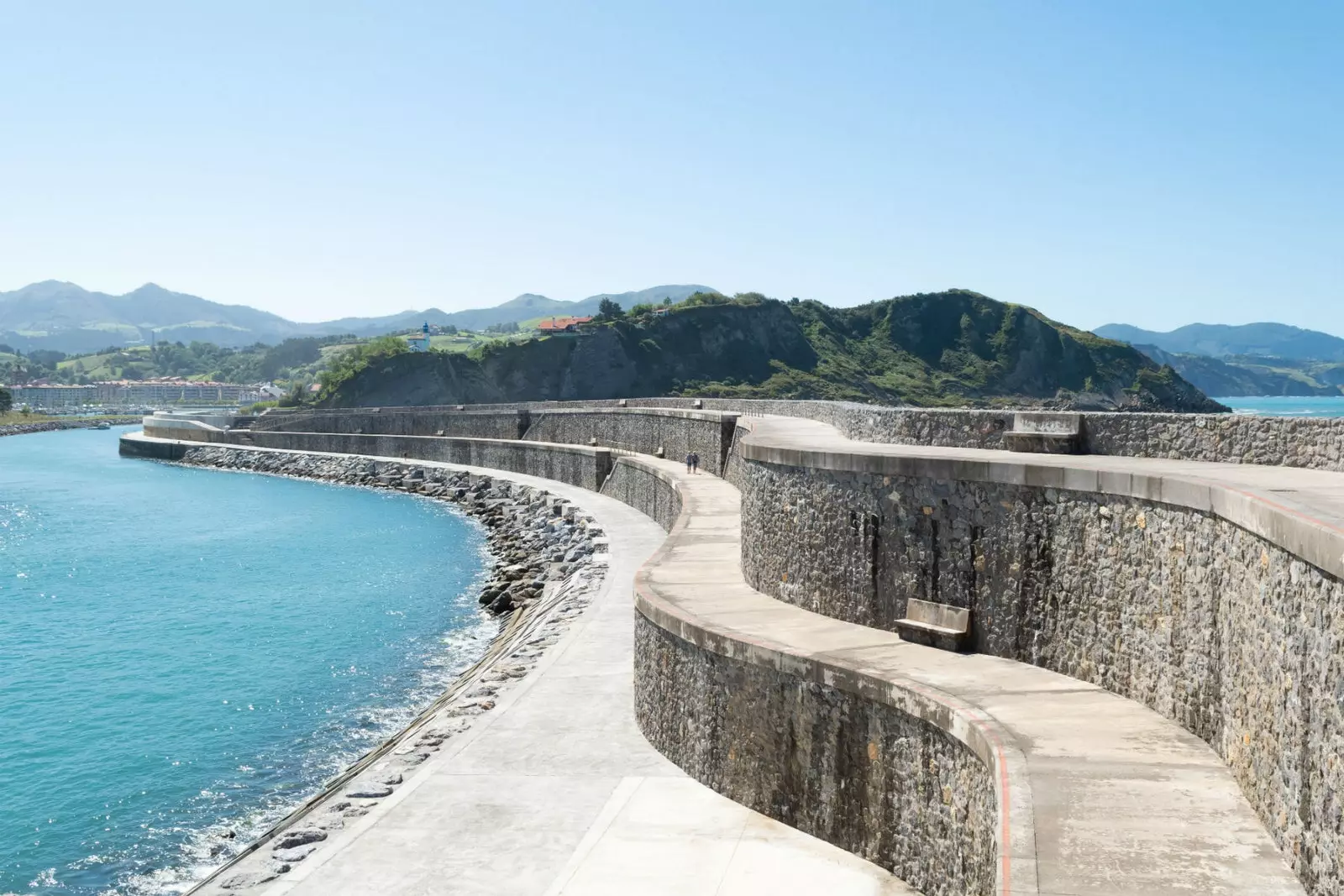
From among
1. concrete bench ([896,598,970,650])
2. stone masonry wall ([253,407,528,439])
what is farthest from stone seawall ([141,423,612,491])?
concrete bench ([896,598,970,650])

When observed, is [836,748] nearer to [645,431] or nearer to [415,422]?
[645,431]

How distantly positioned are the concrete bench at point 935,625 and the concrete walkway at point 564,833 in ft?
8.79

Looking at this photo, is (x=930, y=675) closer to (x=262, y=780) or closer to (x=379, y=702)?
(x=262, y=780)

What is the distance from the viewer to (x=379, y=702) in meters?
20.5

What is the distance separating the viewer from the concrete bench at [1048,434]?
1480 cm

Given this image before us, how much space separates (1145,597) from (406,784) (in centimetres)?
843

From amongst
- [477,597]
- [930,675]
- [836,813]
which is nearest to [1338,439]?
[930,675]

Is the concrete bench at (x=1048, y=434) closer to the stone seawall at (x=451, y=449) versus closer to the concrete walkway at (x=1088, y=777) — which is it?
the concrete walkway at (x=1088, y=777)

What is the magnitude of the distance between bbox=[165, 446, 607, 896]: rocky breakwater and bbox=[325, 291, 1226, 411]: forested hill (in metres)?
56.9

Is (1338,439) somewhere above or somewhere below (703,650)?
above

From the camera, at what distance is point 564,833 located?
448 inches

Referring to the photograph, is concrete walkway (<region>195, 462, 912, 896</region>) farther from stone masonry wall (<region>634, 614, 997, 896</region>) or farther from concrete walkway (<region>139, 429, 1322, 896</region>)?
stone masonry wall (<region>634, 614, 997, 896</region>)

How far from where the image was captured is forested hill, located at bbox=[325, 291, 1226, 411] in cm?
11481

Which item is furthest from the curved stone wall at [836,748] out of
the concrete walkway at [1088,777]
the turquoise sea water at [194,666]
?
the turquoise sea water at [194,666]
